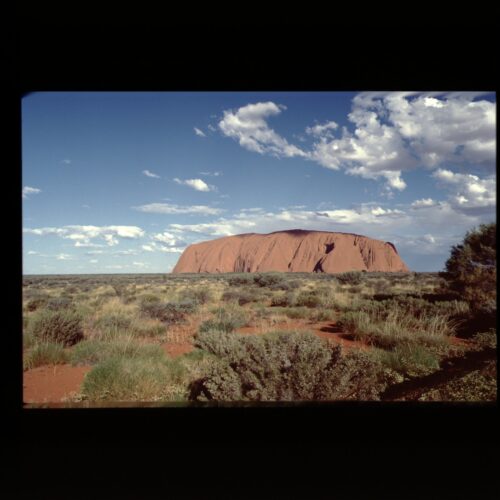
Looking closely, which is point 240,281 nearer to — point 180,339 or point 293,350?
point 180,339

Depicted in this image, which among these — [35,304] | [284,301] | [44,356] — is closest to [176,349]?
[44,356]

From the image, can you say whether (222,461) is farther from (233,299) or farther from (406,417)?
(233,299)

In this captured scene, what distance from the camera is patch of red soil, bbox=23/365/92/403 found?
154 inches

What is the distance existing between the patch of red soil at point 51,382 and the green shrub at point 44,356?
0.10 meters

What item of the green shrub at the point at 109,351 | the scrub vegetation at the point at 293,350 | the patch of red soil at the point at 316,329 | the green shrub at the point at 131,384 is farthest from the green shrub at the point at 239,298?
the green shrub at the point at 131,384

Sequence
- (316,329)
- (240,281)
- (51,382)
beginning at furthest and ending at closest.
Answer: (240,281)
(316,329)
(51,382)

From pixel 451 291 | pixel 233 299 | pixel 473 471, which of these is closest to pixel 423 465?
pixel 473 471

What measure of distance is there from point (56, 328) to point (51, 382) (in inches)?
65.4

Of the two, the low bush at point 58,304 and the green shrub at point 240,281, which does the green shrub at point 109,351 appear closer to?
the low bush at point 58,304

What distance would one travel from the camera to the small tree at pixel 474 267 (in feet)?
27.5

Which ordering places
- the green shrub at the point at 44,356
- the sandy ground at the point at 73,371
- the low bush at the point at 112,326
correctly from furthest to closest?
the low bush at the point at 112,326 < the green shrub at the point at 44,356 < the sandy ground at the point at 73,371

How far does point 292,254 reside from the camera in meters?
45.0
